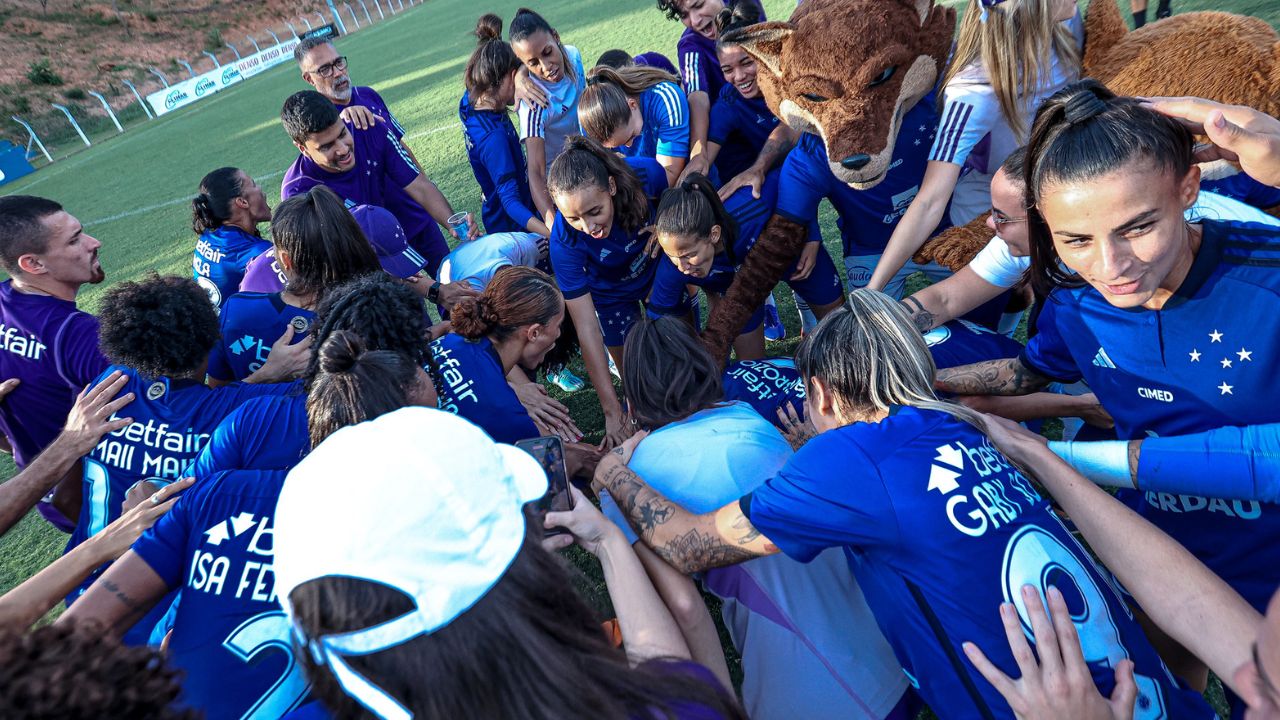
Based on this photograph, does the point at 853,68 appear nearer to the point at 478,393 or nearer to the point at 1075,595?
the point at 478,393

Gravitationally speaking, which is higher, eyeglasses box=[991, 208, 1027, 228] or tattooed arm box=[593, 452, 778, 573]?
eyeglasses box=[991, 208, 1027, 228]

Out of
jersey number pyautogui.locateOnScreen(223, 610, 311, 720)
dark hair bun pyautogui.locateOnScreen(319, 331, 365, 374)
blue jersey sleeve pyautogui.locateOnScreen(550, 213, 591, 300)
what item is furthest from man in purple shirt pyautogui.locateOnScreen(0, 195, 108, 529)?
blue jersey sleeve pyautogui.locateOnScreen(550, 213, 591, 300)

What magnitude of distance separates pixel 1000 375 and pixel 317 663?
2.19 metres

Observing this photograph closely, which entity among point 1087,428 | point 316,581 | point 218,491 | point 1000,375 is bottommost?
point 1087,428

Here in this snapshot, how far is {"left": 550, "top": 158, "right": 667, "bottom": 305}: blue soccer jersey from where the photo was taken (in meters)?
→ 3.46

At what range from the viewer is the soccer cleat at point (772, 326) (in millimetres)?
4402

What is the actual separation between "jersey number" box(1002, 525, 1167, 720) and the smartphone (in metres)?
1.03

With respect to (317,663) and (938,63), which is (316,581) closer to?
(317,663)

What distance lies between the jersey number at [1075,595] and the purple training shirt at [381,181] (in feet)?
13.9

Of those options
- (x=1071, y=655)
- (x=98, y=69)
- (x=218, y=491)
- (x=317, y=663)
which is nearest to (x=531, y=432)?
(x=218, y=491)

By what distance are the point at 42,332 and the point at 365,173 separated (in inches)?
84.4

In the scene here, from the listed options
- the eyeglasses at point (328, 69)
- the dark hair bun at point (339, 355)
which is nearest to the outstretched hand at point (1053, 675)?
the dark hair bun at point (339, 355)

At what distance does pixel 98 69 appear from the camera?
29469 mm

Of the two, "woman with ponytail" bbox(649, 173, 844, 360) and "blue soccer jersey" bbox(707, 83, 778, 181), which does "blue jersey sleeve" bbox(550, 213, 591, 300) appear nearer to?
"woman with ponytail" bbox(649, 173, 844, 360)
